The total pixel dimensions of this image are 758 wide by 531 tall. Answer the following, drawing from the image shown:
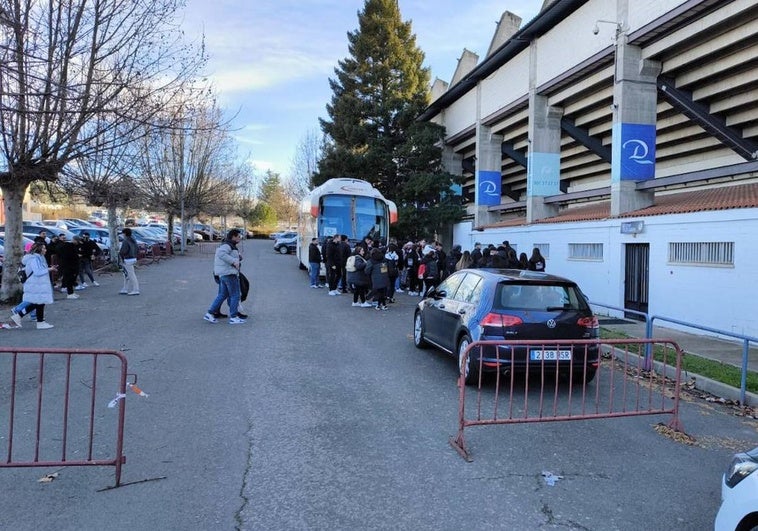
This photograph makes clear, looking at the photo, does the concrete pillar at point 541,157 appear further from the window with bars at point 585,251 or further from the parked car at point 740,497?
the parked car at point 740,497

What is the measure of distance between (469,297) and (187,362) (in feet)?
13.3

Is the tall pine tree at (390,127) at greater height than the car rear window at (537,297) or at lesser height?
greater

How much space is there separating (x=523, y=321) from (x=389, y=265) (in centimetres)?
907

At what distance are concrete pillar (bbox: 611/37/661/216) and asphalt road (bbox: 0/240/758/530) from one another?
9.65 meters

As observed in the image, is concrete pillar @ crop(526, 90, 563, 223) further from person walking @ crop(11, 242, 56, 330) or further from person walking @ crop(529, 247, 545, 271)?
person walking @ crop(11, 242, 56, 330)

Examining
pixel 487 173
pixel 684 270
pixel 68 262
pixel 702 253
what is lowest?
pixel 68 262

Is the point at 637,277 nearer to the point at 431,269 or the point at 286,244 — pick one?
the point at 431,269

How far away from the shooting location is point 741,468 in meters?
3.14

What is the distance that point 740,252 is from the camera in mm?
11039

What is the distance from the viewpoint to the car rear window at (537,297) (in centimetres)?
700

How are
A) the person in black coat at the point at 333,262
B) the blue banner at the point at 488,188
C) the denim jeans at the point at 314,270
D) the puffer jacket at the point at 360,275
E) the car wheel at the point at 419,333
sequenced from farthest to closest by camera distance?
the blue banner at the point at 488,188 < the denim jeans at the point at 314,270 < the person in black coat at the point at 333,262 < the puffer jacket at the point at 360,275 < the car wheel at the point at 419,333

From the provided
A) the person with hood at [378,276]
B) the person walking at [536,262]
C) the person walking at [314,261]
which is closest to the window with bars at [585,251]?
the person walking at [536,262]

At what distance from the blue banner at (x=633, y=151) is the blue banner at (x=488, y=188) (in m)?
10.1

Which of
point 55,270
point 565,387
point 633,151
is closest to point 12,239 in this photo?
point 55,270
